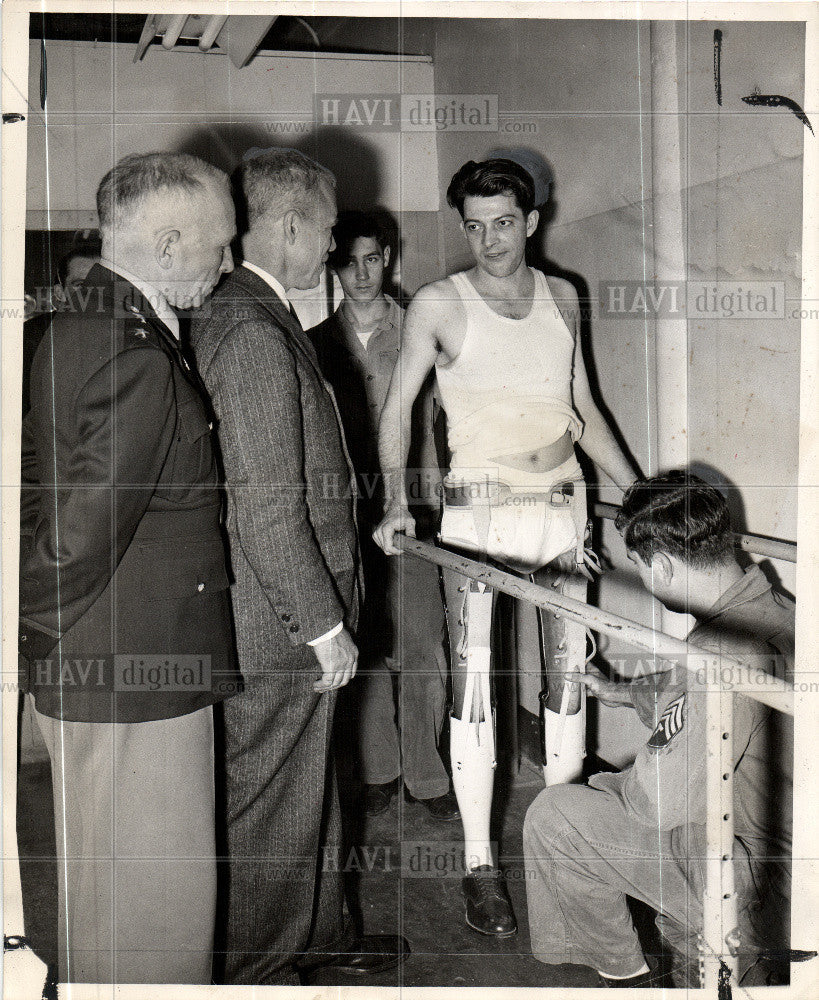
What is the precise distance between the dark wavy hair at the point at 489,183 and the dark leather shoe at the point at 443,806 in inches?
55.3

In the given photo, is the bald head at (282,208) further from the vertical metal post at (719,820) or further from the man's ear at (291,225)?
the vertical metal post at (719,820)

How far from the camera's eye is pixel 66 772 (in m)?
1.29

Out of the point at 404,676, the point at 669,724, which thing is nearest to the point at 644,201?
the point at 669,724

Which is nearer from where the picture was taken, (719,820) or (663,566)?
(719,820)

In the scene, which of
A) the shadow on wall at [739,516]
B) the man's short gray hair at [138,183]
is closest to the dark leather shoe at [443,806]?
the shadow on wall at [739,516]

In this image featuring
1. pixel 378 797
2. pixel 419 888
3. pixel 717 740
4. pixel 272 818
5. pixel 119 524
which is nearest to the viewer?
pixel 717 740

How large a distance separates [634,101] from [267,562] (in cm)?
126

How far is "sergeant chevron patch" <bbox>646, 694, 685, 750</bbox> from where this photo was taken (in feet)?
4.15

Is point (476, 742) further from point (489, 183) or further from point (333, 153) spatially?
point (333, 153)

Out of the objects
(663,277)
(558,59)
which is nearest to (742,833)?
(663,277)

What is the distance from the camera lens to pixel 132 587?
1.25m

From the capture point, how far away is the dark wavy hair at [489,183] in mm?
1773

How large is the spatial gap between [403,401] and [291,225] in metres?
0.45

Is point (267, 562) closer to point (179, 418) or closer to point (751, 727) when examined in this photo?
point (179, 418)
